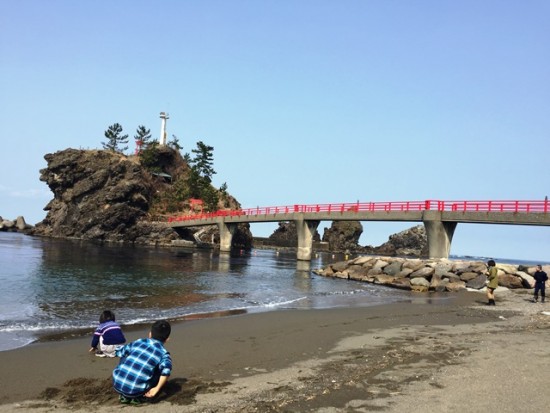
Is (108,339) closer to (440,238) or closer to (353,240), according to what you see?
(440,238)

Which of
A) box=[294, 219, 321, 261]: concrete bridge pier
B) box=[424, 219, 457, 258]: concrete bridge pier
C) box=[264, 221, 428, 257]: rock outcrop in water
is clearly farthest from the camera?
box=[264, 221, 428, 257]: rock outcrop in water

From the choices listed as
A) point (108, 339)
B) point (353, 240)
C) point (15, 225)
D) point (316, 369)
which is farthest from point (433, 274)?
point (15, 225)

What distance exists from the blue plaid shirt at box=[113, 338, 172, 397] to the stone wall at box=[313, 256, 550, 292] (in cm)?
2522

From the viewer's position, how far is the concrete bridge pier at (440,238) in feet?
138

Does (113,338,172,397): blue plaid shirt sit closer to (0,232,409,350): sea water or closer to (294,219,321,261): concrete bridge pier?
(0,232,409,350): sea water

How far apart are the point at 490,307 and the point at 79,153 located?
111 meters

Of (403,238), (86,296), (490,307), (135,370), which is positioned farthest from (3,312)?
(403,238)

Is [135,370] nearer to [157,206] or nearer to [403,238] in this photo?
[157,206]

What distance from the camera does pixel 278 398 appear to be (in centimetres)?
633

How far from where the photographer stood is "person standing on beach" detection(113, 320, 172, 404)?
240 inches

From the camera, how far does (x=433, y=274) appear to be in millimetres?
30609

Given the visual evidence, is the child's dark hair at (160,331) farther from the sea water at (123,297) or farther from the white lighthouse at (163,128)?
the white lighthouse at (163,128)

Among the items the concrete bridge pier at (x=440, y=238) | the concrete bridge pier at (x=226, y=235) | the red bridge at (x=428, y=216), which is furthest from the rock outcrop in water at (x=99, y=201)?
the concrete bridge pier at (x=440, y=238)

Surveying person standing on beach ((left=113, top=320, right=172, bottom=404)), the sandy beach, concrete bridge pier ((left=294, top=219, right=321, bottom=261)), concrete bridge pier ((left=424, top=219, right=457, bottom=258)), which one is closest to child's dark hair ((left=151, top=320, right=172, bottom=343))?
person standing on beach ((left=113, top=320, right=172, bottom=404))
